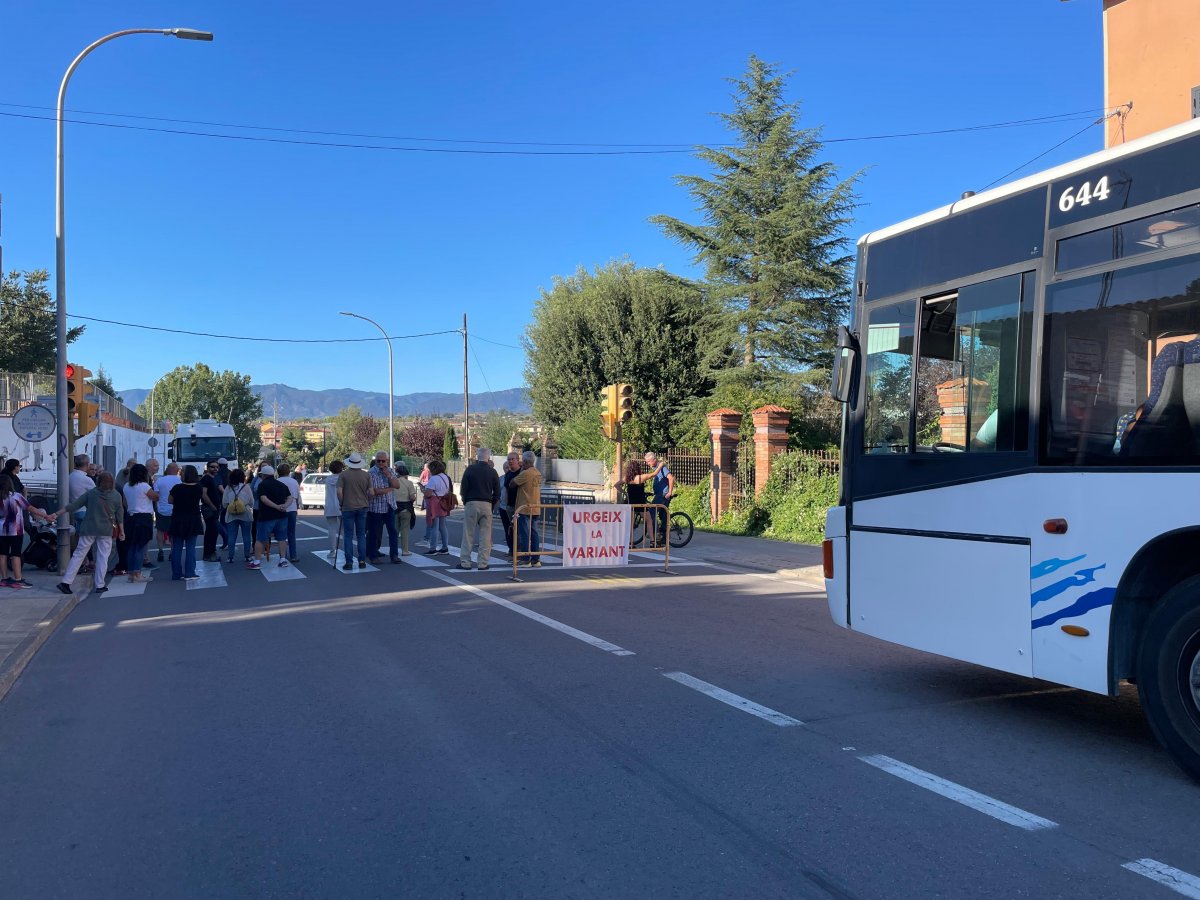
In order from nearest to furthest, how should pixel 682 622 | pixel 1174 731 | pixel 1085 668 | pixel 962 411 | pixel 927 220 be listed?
Result: pixel 1174 731
pixel 1085 668
pixel 962 411
pixel 927 220
pixel 682 622

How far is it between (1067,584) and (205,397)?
108m

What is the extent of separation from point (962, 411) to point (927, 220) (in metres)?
1.44

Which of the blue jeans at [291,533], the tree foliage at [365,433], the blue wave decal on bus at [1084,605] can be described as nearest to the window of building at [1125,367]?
the blue wave decal on bus at [1084,605]

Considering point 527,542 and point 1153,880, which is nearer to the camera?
point 1153,880

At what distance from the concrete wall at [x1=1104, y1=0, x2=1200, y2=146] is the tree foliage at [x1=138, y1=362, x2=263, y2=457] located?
3759 inches

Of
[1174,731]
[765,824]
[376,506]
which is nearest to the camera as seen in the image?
[765,824]

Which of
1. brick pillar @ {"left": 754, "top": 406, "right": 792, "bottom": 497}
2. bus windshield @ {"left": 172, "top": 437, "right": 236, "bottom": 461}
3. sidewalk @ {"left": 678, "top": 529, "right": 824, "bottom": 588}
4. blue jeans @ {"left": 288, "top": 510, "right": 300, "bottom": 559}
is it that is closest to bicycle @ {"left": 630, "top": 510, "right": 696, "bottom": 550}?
sidewalk @ {"left": 678, "top": 529, "right": 824, "bottom": 588}

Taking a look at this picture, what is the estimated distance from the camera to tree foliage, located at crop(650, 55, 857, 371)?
28078mm

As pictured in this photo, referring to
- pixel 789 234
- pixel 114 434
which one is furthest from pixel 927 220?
pixel 114 434

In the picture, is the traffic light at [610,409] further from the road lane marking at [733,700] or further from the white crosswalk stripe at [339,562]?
the road lane marking at [733,700]

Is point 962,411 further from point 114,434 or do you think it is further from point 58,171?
point 114,434

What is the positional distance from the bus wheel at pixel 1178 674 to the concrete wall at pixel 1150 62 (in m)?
15.4

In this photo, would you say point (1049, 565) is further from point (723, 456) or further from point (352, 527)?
point (723, 456)

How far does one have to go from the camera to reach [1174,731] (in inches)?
181
